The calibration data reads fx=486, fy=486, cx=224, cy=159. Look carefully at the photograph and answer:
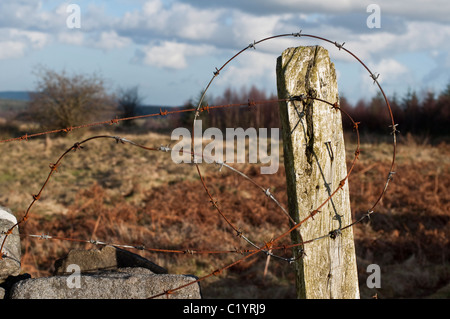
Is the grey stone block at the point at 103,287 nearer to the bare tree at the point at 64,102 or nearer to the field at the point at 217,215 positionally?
the field at the point at 217,215

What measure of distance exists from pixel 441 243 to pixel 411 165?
6942mm

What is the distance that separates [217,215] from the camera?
1210 centimetres

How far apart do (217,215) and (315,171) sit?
9.07 meters

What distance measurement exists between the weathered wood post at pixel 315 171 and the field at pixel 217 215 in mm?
5152

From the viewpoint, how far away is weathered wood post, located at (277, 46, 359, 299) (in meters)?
3.16

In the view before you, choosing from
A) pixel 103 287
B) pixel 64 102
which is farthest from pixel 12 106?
pixel 103 287

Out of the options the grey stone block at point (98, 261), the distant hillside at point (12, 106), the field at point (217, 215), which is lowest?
the field at point (217, 215)

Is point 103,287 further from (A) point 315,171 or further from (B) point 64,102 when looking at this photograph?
(B) point 64,102

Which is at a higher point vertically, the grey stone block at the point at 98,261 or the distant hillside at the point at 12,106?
the distant hillside at the point at 12,106

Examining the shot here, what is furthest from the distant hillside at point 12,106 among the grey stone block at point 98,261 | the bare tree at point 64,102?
the grey stone block at point 98,261

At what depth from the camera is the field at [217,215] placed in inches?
353

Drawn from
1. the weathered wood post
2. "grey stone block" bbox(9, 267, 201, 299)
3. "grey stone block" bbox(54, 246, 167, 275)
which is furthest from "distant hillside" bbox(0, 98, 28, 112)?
the weathered wood post

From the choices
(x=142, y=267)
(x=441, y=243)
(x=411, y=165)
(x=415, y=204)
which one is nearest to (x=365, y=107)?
(x=411, y=165)
